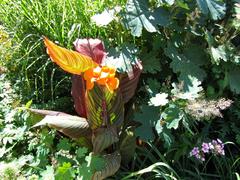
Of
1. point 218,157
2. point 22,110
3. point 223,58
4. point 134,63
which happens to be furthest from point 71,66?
point 218,157

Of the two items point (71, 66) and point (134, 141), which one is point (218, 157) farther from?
point (71, 66)

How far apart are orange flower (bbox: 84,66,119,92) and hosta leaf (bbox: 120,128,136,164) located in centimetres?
28

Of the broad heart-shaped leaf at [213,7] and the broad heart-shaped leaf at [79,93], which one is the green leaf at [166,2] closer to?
the broad heart-shaped leaf at [213,7]

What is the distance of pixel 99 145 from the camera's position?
6.90 feet

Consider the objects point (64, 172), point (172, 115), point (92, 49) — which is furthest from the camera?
point (92, 49)

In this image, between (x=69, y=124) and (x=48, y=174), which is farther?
(x=69, y=124)

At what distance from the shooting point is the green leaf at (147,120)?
2081 mm

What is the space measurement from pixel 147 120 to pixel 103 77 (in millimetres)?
303

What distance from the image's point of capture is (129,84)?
2197 mm

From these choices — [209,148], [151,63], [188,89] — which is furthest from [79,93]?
[209,148]

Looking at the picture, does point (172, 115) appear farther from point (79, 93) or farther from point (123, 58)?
point (79, 93)

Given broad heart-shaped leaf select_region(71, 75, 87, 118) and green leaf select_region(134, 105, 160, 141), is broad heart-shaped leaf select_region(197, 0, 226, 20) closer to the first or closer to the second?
green leaf select_region(134, 105, 160, 141)

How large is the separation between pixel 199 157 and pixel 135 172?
30cm

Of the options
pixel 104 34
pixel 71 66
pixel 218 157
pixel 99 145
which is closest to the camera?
pixel 71 66
